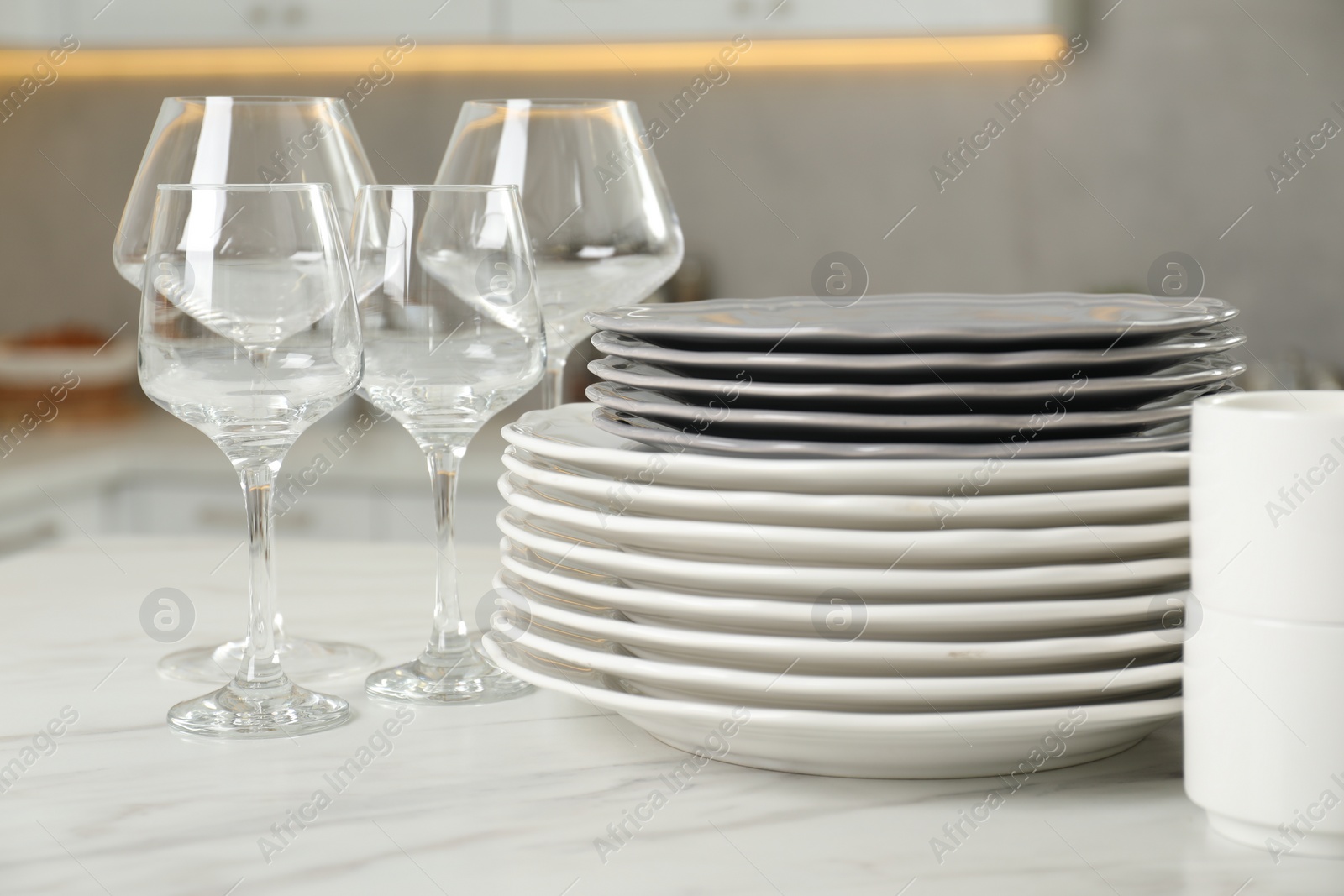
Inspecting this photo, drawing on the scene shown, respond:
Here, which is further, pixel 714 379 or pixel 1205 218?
pixel 1205 218

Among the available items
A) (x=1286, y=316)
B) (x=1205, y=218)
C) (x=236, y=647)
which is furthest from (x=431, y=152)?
(x=236, y=647)

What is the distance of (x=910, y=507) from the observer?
46cm

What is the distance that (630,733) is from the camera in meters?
0.56

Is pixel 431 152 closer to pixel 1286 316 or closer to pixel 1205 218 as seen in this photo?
pixel 1205 218

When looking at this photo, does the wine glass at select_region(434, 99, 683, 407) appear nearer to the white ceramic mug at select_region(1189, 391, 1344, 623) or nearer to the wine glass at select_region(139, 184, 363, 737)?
the wine glass at select_region(139, 184, 363, 737)

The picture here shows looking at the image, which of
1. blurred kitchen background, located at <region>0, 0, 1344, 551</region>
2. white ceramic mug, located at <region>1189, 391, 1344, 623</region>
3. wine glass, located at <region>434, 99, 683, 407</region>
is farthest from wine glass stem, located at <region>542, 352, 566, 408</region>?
blurred kitchen background, located at <region>0, 0, 1344, 551</region>

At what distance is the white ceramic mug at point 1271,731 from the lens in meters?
0.41

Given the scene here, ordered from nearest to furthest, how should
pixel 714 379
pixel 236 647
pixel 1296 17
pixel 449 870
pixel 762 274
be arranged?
1. pixel 449 870
2. pixel 714 379
3. pixel 236 647
4. pixel 1296 17
5. pixel 762 274

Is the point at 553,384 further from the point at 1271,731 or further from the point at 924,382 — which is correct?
the point at 1271,731

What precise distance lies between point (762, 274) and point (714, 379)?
2190 mm

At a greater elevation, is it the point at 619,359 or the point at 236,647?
the point at 619,359

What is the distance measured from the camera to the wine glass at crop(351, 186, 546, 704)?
1.97 ft

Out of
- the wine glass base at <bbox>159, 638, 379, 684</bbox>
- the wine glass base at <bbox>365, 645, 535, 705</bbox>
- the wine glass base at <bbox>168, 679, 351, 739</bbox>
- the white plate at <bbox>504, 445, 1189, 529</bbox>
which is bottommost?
the wine glass base at <bbox>159, 638, 379, 684</bbox>

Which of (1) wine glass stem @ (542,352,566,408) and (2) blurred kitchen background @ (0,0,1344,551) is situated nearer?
(1) wine glass stem @ (542,352,566,408)
